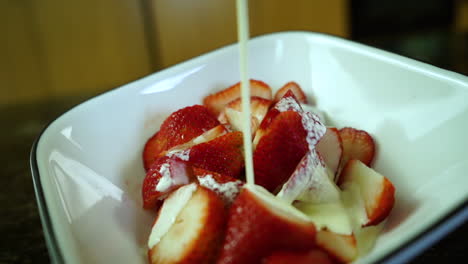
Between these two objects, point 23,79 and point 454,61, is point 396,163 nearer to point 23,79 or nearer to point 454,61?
point 454,61

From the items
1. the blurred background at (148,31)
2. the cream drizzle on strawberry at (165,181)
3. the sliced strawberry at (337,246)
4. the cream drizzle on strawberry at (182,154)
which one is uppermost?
the cream drizzle on strawberry at (182,154)

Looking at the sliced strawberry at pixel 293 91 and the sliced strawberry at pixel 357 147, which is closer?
the sliced strawberry at pixel 357 147

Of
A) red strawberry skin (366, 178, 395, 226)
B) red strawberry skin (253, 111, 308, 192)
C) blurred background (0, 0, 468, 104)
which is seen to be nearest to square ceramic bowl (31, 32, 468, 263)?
red strawberry skin (366, 178, 395, 226)

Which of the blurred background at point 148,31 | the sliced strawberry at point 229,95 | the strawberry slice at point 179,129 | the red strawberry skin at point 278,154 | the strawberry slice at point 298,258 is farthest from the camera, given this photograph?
the blurred background at point 148,31

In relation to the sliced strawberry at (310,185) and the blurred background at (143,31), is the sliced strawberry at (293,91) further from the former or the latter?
the blurred background at (143,31)

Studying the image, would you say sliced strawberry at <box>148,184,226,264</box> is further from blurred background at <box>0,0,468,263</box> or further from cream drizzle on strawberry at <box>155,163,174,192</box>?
blurred background at <box>0,0,468,263</box>

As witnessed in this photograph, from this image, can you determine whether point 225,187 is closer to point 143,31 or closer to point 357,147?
point 357,147

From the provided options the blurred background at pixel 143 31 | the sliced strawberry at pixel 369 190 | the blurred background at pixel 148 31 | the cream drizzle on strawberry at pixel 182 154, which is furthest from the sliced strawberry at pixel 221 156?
the blurred background at pixel 143 31
